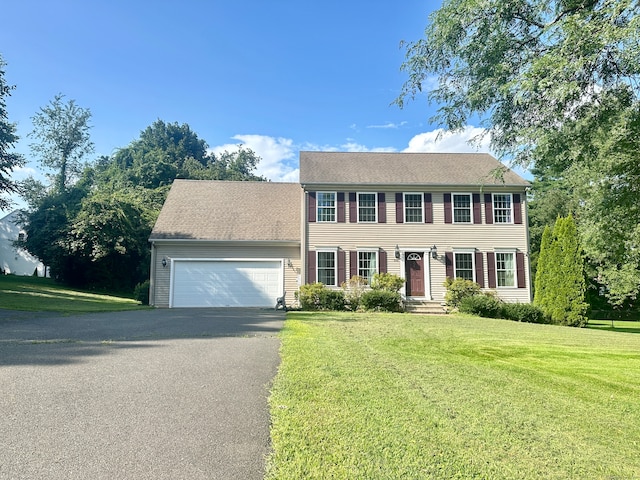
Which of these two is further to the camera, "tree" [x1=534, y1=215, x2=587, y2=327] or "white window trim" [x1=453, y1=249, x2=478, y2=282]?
"white window trim" [x1=453, y1=249, x2=478, y2=282]

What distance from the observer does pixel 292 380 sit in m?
4.56

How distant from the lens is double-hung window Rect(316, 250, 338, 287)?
17250 mm

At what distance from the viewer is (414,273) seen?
17.5 meters

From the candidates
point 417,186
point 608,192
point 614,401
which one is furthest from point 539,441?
point 417,186

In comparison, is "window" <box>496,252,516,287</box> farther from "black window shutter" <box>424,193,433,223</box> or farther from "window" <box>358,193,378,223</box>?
"window" <box>358,193,378,223</box>

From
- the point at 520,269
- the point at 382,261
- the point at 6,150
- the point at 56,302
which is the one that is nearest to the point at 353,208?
the point at 382,261

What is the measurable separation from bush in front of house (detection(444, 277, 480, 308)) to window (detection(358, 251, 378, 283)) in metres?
3.10

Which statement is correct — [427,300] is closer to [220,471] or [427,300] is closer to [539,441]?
[539,441]

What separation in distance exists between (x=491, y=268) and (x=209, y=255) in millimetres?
11966

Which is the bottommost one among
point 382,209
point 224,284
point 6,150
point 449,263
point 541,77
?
point 224,284

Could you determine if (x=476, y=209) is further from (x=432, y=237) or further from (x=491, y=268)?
(x=491, y=268)

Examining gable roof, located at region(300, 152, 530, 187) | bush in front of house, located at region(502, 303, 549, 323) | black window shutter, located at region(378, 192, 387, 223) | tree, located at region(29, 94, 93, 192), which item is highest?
tree, located at region(29, 94, 93, 192)

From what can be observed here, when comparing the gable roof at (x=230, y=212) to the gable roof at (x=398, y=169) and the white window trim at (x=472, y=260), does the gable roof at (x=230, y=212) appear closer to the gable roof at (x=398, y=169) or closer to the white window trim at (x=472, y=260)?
the gable roof at (x=398, y=169)

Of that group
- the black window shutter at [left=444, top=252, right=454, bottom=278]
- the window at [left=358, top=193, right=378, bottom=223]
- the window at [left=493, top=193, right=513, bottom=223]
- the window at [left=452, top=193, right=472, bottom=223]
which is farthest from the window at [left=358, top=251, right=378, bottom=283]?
the window at [left=493, top=193, right=513, bottom=223]
